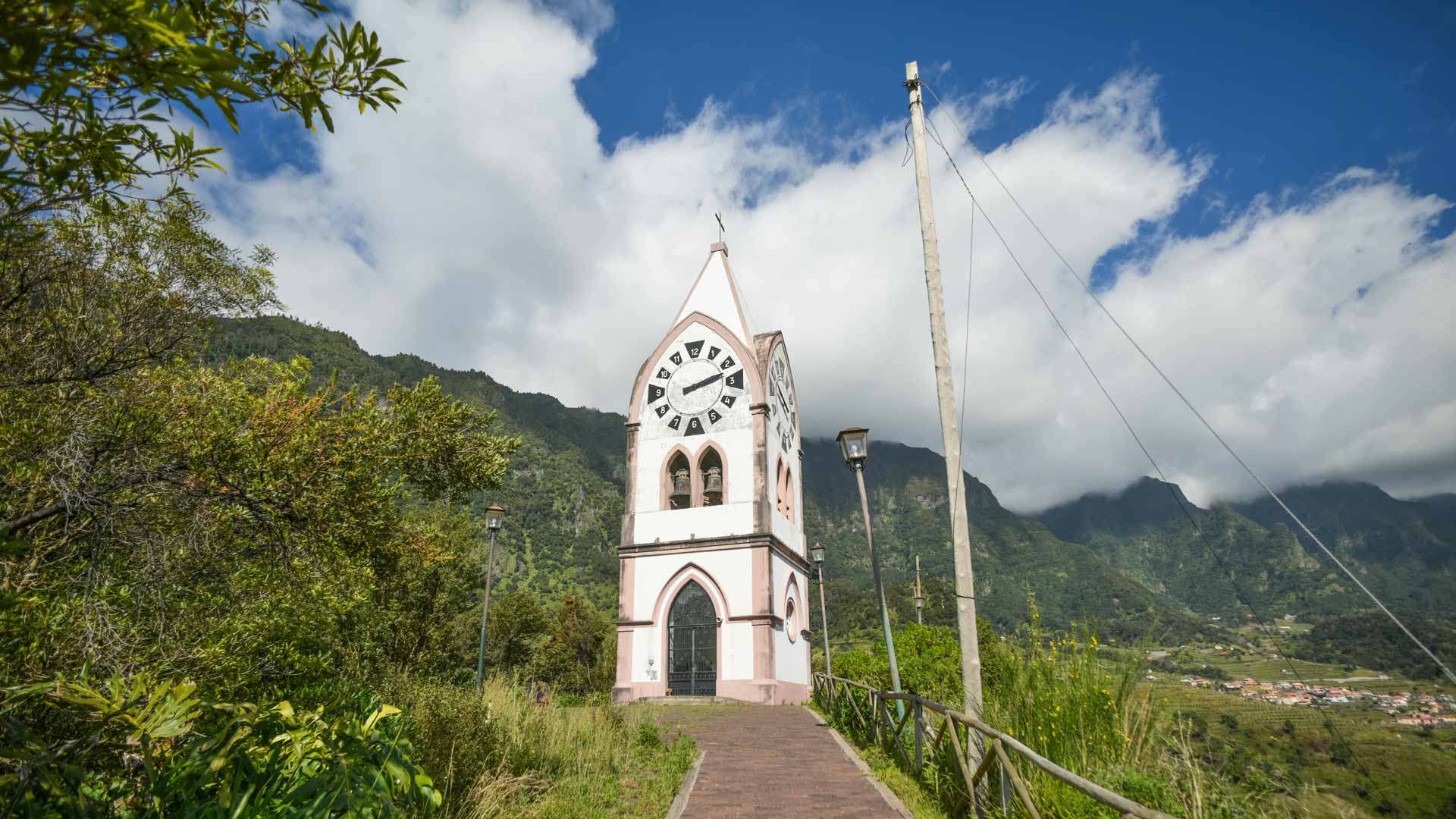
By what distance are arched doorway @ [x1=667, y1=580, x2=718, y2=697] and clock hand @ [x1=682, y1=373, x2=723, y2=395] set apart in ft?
23.0

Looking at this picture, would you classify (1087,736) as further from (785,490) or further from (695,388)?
(785,490)

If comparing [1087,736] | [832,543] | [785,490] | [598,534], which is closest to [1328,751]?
[1087,736]

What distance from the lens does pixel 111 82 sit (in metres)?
2.36

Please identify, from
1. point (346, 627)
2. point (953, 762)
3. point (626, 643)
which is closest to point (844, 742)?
point (953, 762)

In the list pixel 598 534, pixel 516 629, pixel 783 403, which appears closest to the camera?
pixel 783 403

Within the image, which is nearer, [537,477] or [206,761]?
[206,761]

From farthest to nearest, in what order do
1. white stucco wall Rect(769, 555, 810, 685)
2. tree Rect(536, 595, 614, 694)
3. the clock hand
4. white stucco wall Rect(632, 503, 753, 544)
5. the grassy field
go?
1. tree Rect(536, 595, 614, 694)
2. the clock hand
3. white stucco wall Rect(632, 503, 753, 544)
4. white stucco wall Rect(769, 555, 810, 685)
5. the grassy field

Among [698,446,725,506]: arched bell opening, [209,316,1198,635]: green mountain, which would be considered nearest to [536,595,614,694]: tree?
[698,446,725,506]: arched bell opening

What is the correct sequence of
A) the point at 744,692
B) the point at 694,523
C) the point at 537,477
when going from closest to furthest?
the point at 744,692, the point at 694,523, the point at 537,477

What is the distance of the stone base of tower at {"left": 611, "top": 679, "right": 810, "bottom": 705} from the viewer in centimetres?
2114

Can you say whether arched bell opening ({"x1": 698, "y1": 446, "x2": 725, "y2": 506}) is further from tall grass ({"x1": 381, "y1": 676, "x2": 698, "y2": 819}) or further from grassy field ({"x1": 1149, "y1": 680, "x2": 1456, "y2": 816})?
grassy field ({"x1": 1149, "y1": 680, "x2": 1456, "y2": 816})

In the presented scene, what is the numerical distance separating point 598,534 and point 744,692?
8691cm

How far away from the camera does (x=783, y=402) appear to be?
2803 centimetres

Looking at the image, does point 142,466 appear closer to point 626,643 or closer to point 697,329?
point 626,643
